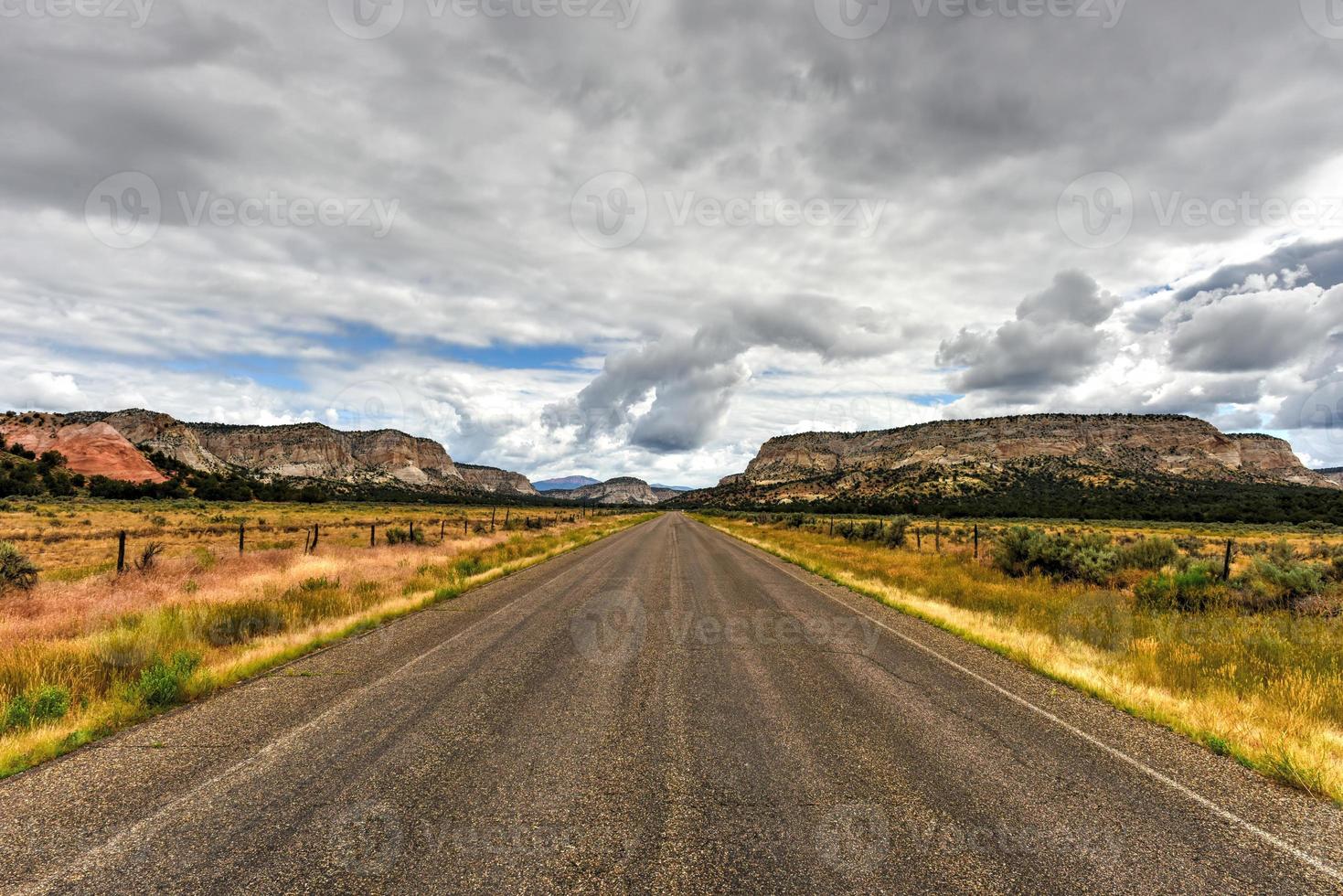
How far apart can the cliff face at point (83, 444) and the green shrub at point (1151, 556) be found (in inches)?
4119

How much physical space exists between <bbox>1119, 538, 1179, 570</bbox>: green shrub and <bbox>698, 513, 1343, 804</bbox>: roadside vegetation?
5 cm

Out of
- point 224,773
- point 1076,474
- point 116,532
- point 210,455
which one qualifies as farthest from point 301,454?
point 224,773

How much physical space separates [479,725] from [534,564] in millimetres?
17754

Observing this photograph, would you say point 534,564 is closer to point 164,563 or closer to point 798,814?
point 164,563

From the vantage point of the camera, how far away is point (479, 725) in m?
5.75

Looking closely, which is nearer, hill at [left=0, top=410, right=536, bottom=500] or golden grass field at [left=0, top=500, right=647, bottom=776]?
golden grass field at [left=0, top=500, right=647, bottom=776]

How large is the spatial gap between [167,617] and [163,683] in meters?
3.95

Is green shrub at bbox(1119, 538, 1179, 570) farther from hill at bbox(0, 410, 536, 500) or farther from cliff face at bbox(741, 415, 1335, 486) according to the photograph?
cliff face at bbox(741, 415, 1335, 486)

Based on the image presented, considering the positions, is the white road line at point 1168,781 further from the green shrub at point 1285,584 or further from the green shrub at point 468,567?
the green shrub at point 468,567

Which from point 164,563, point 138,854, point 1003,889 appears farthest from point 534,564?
point 1003,889

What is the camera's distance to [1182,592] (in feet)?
44.2

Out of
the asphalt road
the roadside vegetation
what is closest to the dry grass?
the asphalt road

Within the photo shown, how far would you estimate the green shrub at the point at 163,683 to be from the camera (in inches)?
252

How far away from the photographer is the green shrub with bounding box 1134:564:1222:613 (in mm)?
13031
